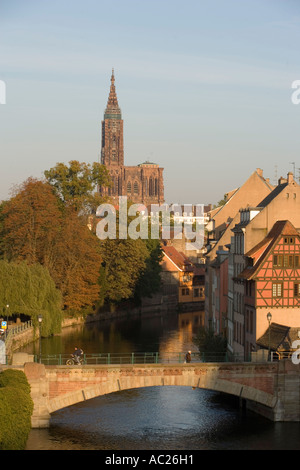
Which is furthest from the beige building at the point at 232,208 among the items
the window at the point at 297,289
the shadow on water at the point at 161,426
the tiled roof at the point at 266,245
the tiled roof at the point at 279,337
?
the shadow on water at the point at 161,426

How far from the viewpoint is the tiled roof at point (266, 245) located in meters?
54.4

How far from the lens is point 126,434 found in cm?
4566

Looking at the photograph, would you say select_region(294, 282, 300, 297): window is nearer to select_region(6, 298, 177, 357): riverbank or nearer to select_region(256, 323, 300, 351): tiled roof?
select_region(256, 323, 300, 351): tiled roof

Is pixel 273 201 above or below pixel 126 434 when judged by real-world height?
above

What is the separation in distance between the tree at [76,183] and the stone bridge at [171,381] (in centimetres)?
5777

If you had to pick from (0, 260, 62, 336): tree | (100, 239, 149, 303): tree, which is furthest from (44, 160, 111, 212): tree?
(0, 260, 62, 336): tree

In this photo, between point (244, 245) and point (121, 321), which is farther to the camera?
point (121, 321)

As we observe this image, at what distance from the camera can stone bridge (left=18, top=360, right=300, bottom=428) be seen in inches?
1790

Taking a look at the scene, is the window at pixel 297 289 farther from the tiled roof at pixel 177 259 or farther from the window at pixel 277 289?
the tiled roof at pixel 177 259

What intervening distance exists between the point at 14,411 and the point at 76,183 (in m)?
63.8

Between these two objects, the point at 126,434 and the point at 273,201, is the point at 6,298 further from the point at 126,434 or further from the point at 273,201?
the point at 126,434
